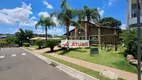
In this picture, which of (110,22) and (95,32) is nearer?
(95,32)

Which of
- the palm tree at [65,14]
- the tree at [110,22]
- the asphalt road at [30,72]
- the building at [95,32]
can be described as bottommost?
the asphalt road at [30,72]

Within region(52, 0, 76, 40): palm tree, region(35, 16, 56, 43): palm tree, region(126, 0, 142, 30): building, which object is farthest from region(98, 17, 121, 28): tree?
region(126, 0, 142, 30): building

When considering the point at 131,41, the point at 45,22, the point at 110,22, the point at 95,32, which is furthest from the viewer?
the point at 110,22

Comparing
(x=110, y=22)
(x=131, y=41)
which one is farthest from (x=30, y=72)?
(x=110, y=22)

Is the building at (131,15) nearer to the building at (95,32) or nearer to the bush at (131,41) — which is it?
the bush at (131,41)

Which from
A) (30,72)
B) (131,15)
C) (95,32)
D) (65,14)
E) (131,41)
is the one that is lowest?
(30,72)

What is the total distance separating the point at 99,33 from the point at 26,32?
47.9 metres

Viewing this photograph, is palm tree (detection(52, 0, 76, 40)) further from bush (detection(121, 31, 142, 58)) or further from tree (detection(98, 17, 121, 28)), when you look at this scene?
tree (detection(98, 17, 121, 28))

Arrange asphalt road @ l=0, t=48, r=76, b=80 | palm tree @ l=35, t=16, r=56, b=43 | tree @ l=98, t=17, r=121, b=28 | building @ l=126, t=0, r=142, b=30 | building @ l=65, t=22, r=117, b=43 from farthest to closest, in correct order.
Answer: tree @ l=98, t=17, r=121, b=28 → palm tree @ l=35, t=16, r=56, b=43 → building @ l=65, t=22, r=117, b=43 → building @ l=126, t=0, r=142, b=30 → asphalt road @ l=0, t=48, r=76, b=80

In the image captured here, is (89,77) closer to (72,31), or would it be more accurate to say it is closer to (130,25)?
(130,25)

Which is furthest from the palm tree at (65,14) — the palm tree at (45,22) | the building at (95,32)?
the palm tree at (45,22)

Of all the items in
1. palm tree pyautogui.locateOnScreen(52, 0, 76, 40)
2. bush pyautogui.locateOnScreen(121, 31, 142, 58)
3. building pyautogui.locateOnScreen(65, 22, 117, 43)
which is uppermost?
palm tree pyautogui.locateOnScreen(52, 0, 76, 40)

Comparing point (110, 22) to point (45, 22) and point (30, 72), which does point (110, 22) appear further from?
point (30, 72)

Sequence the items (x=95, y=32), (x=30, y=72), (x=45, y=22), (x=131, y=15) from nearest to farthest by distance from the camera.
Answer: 1. (x=30, y=72)
2. (x=131, y=15)
3. (x=95, y=32)
4. (x=45, y=22)
